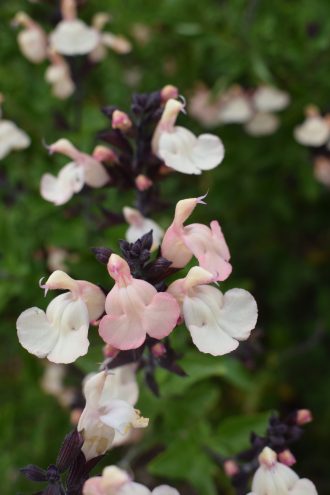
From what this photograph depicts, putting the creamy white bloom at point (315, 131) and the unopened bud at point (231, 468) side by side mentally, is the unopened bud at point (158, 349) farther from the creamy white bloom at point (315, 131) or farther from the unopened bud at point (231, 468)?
the creamy white bloom at point (315, 131)

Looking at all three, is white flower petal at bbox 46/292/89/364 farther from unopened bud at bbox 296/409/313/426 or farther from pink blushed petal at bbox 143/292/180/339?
unopened bud at bbox 296/409/313/426

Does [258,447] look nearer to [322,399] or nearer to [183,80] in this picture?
[322,399]

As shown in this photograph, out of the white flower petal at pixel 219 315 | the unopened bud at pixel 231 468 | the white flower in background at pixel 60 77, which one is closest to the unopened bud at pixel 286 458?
the unopened bud at pixel 231 468

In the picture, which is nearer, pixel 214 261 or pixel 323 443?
pixel 214 261

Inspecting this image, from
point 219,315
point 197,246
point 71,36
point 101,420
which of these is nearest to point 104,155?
point 197,246

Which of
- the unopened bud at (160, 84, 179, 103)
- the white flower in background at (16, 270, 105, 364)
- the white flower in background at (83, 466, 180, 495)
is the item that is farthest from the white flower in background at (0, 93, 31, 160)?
the white flower in background at (83, 466, 180, 495)

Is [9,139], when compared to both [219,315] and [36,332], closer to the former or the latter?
[36,332]

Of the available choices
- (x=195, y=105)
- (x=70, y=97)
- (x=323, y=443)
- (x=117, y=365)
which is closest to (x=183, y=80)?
(x=195, y=105)
